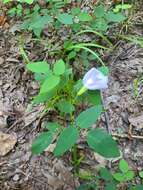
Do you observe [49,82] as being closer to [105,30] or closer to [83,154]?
[83,154]

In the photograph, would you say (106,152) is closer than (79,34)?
Yes

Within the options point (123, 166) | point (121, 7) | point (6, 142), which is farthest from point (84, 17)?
point (123, 166)

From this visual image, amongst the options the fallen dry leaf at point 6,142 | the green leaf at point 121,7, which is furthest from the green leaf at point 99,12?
the fallen dry leaf at point 6,142

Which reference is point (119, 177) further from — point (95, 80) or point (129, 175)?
point (95, 80)

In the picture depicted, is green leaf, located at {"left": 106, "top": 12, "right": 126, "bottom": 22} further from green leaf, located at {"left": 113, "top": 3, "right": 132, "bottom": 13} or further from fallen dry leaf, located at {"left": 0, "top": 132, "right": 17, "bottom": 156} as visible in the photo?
fallen dry leaf, located at {"left": 0, "top": 132, "right": 17, "bottom": 156}

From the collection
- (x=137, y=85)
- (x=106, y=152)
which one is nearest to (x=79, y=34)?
(x=137, y=85)

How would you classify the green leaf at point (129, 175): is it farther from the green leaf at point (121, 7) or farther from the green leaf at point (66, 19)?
the green leaf at point (121, 7)

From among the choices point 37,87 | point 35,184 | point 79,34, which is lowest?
point 35,184
